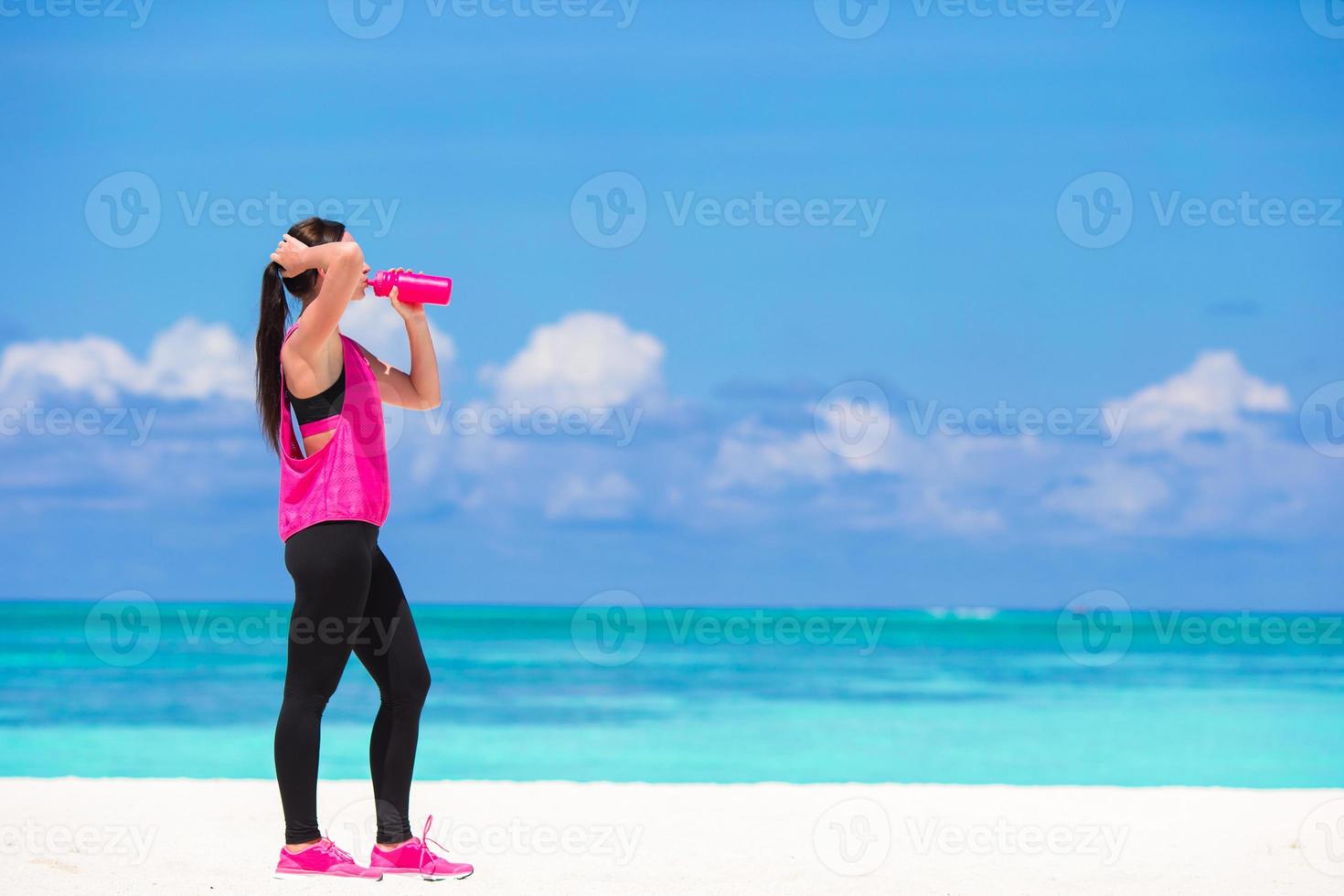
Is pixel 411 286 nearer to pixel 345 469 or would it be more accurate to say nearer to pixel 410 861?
pixel 345 469

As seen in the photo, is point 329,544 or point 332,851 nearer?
point 329,544

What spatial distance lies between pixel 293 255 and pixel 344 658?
3.43 ft

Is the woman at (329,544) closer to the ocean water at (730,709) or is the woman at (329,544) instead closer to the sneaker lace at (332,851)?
the sneaker lace at (332,851)

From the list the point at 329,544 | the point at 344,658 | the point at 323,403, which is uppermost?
the point at 323,403

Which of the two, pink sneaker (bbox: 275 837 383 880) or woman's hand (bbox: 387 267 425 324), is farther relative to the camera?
woman's hand (bbox: 387 267 425 324)

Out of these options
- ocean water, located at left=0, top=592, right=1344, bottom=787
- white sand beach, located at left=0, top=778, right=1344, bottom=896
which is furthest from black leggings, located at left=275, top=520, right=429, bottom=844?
ocean water, located at left=0, top=592, right=1344, bottom=787

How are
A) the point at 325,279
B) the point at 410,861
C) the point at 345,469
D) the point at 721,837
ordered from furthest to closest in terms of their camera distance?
1. the point at 721,837
2. the point at 410,861
3. the point at 345,469
4. the point at 325,279

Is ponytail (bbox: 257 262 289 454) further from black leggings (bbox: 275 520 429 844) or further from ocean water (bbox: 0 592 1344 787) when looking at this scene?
ocean water (bbox: 0 592 1344 787)

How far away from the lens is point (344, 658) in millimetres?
3361

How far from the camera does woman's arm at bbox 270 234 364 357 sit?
3.19m

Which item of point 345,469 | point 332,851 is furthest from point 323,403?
point 332,851

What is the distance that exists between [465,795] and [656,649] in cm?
2010

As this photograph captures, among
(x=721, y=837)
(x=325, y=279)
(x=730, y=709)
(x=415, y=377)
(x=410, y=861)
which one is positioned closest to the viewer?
(x=325, y=279)

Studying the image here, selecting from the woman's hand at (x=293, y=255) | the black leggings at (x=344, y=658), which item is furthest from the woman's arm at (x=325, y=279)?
A: the black leggings at (x=344, y=658)
